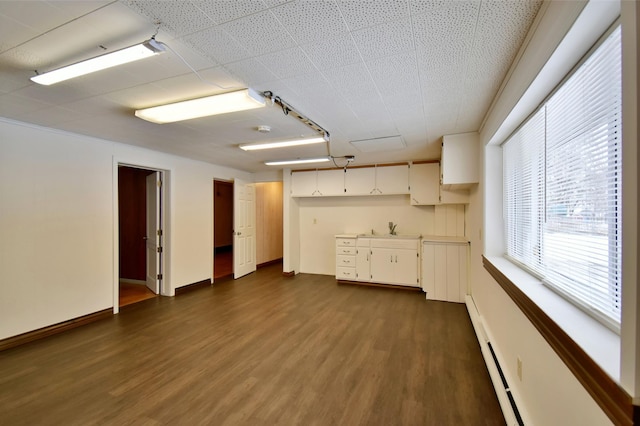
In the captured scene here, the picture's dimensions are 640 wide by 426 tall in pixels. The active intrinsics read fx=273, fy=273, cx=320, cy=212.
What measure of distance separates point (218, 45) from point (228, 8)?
34 cm

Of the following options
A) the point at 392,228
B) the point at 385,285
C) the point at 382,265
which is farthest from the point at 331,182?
the point at 385,285

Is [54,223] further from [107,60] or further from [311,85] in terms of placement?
[311,85]

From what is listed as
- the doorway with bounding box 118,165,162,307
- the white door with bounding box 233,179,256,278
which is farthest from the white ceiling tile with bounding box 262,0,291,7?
the white door with bounding box 233,179,256,278

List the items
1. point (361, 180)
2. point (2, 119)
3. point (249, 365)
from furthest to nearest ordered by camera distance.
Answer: point (361, 180) < point (2, 119) < point (249, 365)

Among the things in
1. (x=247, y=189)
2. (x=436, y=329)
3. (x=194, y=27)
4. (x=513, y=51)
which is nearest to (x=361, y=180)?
(x=247, y=189)

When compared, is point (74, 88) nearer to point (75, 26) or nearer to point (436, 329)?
point (75, 26)

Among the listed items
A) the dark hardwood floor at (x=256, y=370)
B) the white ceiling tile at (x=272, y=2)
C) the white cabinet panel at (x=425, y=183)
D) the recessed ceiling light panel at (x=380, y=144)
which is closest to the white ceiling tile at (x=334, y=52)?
the white ceiling tile at (x=272, y=2)

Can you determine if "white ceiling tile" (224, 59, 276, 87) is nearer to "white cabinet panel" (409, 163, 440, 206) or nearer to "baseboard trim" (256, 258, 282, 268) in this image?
"white cabinet panel" (409, 163, 440, 206)

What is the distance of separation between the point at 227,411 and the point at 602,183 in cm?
Result: 252

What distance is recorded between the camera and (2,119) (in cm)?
285

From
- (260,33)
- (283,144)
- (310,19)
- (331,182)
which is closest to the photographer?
(310,19)

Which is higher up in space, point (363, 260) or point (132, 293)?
point (363, 260)

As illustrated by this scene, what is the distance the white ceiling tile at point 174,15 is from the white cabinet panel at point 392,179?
436cm

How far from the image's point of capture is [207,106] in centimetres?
233
